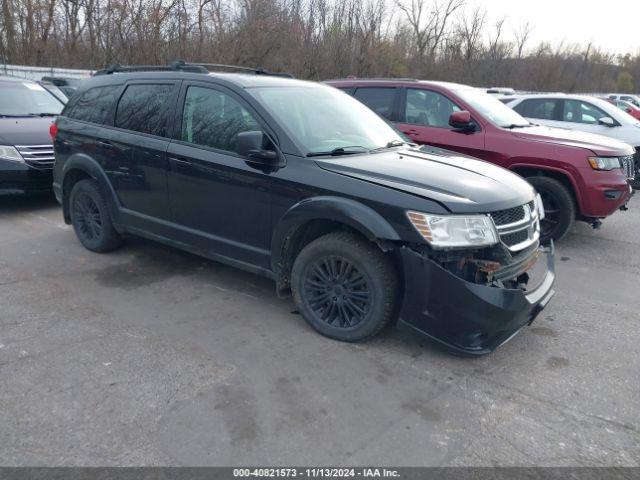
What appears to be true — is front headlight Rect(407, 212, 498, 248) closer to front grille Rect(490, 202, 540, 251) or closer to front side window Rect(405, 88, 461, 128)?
front grille Rect(490, 202, 540, 251)

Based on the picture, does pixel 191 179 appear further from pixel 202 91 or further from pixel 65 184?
pixel 65 184

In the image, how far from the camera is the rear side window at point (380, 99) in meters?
7.34

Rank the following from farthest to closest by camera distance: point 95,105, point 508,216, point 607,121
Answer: point 607,121 → point 95,105 → point 508,216

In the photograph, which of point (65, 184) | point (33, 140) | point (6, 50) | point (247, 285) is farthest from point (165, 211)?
point (6, 50)

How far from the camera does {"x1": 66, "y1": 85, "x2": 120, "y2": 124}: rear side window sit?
210 inches

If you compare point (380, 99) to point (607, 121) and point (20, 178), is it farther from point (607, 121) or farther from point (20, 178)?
point (607, 121)

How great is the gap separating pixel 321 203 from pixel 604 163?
4135 mm

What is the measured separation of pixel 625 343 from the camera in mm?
3980

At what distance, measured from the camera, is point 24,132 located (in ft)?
23.7

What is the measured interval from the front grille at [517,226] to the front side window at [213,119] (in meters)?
1.89

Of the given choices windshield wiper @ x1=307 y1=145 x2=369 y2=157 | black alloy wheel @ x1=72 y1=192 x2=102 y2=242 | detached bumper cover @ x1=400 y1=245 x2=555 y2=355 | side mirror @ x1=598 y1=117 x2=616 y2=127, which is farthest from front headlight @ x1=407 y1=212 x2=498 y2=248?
side mirror @ x1=598 y1=117 x2=616 y2=127

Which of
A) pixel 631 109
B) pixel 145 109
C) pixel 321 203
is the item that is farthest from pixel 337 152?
pixel 631 109

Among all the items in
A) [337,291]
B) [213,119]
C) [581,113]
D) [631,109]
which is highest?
[631,109]

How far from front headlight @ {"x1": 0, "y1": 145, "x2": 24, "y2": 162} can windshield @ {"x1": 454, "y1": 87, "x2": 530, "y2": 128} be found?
226 inches
